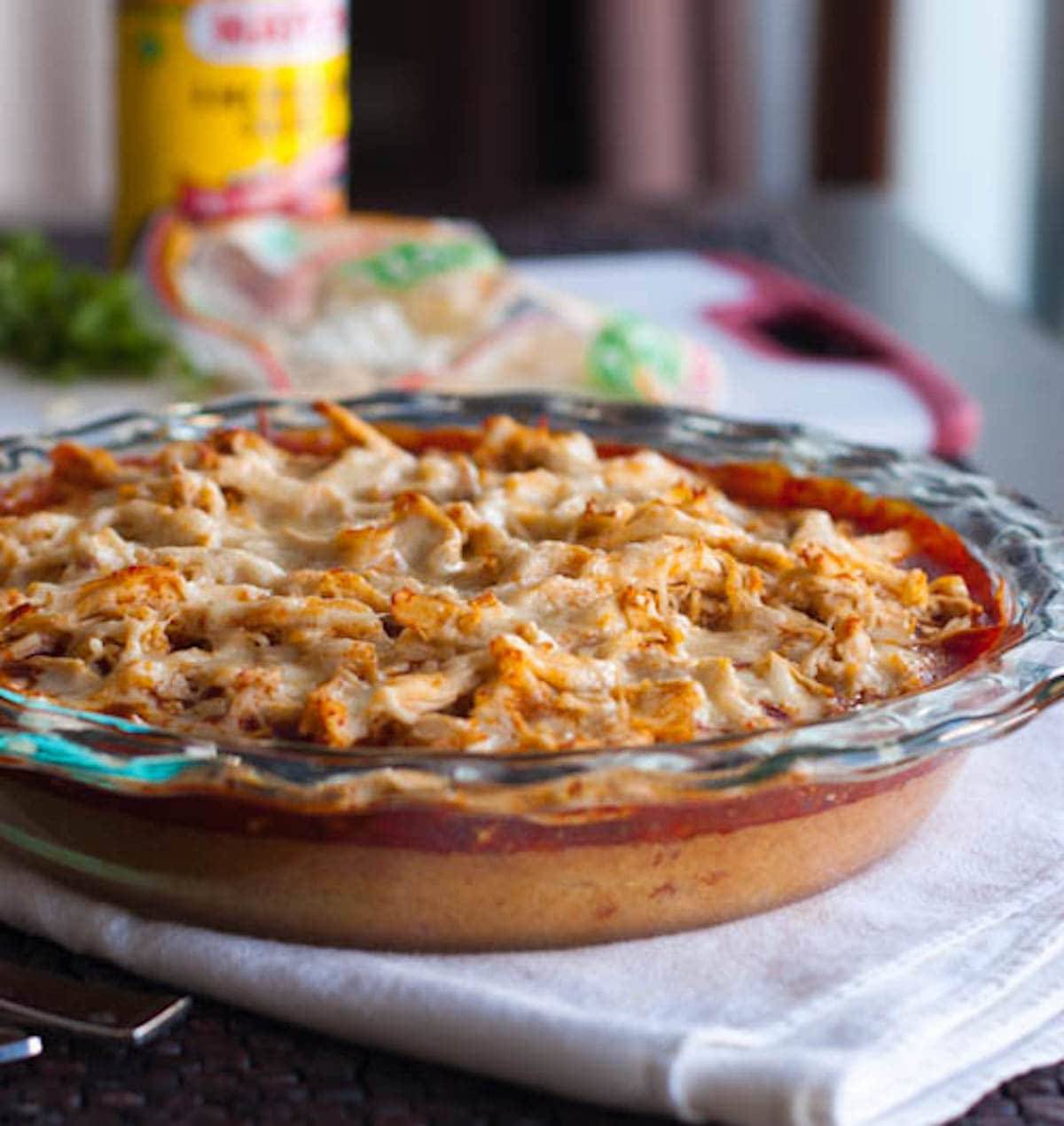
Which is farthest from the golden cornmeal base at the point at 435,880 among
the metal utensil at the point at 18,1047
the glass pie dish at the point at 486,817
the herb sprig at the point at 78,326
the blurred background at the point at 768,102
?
the blurred background at the point at 768,102

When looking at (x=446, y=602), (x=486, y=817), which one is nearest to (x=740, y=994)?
(x=486, y=817)

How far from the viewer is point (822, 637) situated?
112 centimetres

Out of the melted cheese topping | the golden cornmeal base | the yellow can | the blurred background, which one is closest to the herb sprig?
the yellow can

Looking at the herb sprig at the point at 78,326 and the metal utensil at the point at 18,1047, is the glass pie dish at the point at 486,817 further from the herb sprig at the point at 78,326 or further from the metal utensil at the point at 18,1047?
the herb sprig at the point at 78,326

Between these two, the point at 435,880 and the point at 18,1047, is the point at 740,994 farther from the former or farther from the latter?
the point at 18,1047

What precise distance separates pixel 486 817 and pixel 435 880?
57mm

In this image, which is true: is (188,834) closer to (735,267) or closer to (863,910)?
(863,910)

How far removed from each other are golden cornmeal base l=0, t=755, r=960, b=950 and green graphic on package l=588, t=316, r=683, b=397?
104 centimetres

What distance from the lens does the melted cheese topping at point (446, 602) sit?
1027mm

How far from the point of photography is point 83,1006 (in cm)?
97

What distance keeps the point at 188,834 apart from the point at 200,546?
0.85 feet

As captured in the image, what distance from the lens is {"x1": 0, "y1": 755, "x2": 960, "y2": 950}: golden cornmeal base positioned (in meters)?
0.99

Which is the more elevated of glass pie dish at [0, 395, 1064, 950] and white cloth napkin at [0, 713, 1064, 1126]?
glass pie dish at [0, 395, 1064, 950]

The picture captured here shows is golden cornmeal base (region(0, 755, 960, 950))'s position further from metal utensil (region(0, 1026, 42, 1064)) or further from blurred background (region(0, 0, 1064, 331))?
blurred background (region(0, 0, 1064, 331))
